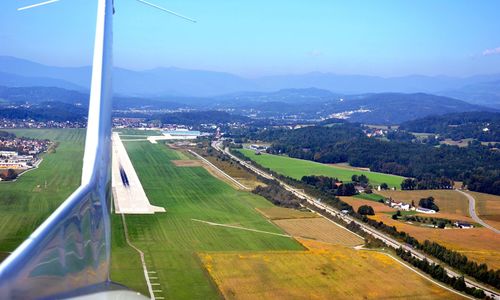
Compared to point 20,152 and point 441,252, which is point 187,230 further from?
point 20,152

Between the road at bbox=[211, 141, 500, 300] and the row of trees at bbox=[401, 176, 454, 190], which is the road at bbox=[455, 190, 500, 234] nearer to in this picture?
the row of trees at bbox=[401, 176, 454, 190]

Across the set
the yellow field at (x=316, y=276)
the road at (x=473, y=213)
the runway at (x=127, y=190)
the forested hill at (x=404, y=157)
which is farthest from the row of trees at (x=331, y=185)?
the yellow field at (x=316, y=276)

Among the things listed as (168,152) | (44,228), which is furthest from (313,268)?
(168,152)

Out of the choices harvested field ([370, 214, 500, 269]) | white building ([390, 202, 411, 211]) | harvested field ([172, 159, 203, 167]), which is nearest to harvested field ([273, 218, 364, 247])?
harvested field ([370, 214, 500, 269])

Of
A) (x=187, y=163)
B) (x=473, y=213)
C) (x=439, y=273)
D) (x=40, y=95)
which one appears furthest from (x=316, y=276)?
(x=187, y=163)

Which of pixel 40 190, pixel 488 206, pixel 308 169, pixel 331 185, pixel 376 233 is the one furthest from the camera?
pixel 308 169

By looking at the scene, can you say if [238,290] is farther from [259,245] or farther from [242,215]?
[242,215]
